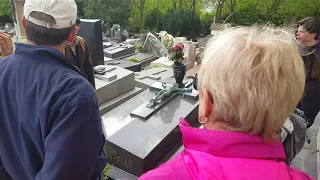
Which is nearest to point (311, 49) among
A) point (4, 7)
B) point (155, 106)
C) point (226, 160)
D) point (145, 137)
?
point (155, 106)

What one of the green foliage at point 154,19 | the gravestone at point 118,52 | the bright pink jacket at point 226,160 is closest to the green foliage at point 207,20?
the green foliage at point 154,19

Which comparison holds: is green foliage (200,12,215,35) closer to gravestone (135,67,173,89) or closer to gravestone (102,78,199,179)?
gravestone (135,67,173,89)

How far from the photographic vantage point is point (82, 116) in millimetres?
1562

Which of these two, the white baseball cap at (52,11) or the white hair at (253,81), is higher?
the white baseball cap at (52,11)

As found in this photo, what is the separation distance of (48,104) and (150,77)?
5.48 m

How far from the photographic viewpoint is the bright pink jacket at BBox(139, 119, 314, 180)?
1010 mm

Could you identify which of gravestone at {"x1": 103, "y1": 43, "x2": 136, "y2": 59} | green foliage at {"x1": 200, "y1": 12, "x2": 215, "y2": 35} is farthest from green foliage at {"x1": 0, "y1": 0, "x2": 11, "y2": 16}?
gravestone at {"x1": 103, "y1": 43, "x2": 136, "y2": 59}

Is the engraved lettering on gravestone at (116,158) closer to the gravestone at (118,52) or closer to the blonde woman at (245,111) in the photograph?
the blonde woman at (245,111)

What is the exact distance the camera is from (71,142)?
1567 mm

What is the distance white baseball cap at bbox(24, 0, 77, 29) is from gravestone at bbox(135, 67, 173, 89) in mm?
4588

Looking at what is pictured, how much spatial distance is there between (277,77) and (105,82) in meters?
4.57

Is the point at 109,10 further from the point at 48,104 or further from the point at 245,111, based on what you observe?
the point at 245,111

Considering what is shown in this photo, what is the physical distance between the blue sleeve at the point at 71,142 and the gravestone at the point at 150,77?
15.4 feet

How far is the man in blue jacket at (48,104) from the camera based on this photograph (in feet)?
5.06
